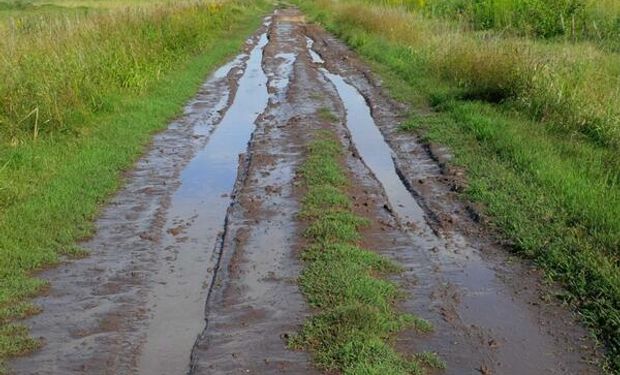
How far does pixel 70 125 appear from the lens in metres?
10.0

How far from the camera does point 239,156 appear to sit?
963cm

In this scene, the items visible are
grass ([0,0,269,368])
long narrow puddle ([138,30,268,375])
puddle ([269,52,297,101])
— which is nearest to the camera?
long narrow puddle ([138,30,268,375])

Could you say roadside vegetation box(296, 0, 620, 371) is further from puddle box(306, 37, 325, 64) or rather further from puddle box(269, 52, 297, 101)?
puddle box(306, 37, 325, 64)

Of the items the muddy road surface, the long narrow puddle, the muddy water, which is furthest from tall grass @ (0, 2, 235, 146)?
the muddy water

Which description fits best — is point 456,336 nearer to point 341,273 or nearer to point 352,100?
point 341,273

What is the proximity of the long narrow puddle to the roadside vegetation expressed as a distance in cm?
288

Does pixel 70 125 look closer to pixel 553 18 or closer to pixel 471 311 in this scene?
pixel 471 311

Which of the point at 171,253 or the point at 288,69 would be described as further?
the point at 288,69

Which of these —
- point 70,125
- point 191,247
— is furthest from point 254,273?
point 70,125

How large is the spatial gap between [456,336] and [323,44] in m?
19.9

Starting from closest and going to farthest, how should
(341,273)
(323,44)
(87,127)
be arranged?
(341,273), (87,127), (323,44)

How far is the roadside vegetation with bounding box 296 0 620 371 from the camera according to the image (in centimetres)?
581

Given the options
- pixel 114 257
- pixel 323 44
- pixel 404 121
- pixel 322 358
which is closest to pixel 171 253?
pixel 114 257

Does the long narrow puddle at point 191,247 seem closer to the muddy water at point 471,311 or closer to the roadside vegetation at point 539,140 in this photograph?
the muddy water at point 471,311
